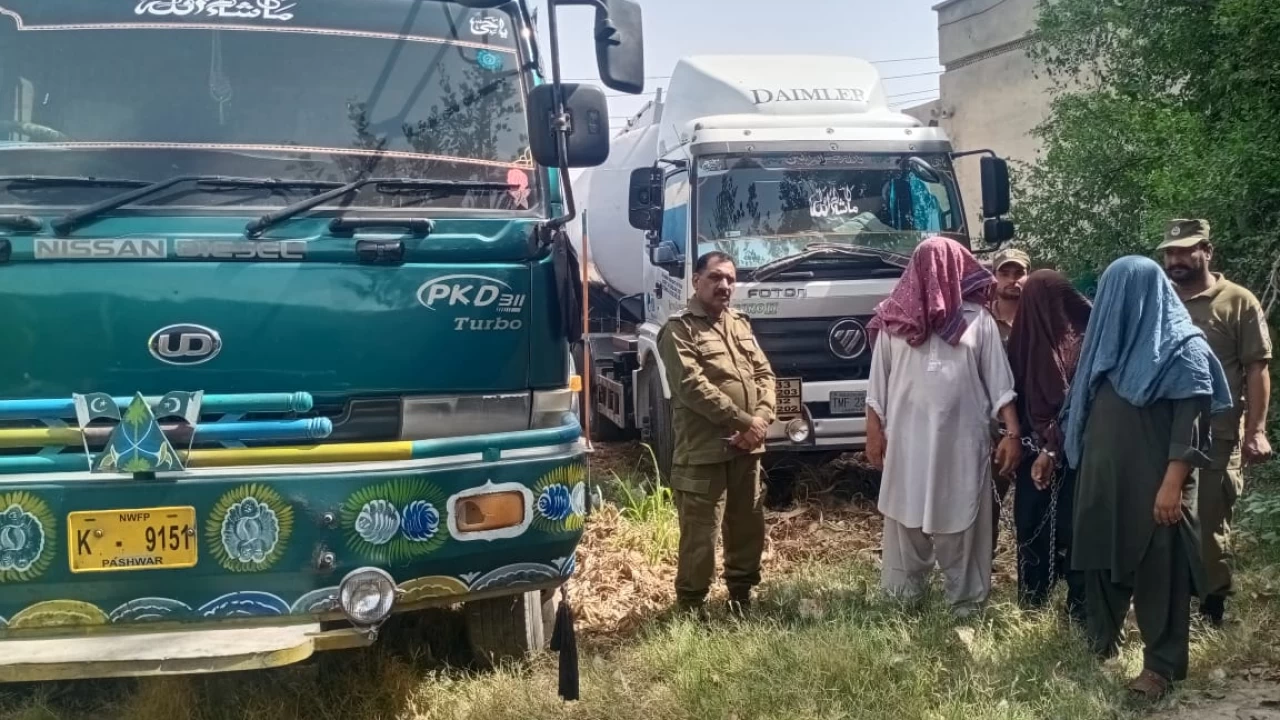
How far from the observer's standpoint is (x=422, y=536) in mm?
3330

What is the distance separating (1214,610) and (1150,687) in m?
1.01

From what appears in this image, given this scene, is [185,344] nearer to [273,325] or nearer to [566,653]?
[273,325]

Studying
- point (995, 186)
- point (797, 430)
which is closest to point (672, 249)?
point (797, 430)

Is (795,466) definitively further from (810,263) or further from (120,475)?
(120,475)

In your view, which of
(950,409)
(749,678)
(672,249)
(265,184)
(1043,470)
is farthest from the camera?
(672,249)

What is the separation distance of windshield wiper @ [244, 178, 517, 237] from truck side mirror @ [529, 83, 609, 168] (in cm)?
19

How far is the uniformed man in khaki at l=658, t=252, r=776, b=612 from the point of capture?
4598 mm

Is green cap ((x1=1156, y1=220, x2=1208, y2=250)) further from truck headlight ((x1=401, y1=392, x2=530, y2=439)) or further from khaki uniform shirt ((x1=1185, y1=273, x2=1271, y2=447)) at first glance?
truck headlight ((x1=401, y1=392, x2=530, y2=439))

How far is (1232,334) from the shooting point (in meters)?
4.50

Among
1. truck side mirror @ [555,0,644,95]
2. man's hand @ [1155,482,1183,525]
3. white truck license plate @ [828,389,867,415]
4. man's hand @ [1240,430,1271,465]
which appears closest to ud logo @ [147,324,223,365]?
truck side mirror @ [555,0,644,95]

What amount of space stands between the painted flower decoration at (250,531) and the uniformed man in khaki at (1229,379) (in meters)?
3.66

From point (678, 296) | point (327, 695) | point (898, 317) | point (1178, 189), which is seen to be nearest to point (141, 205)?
point (327, 695)

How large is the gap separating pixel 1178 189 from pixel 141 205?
603 cm

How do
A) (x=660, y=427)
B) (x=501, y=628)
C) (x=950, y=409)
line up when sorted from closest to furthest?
(x=501, y=628), (x=950, y=409), (x=660, y=427)
